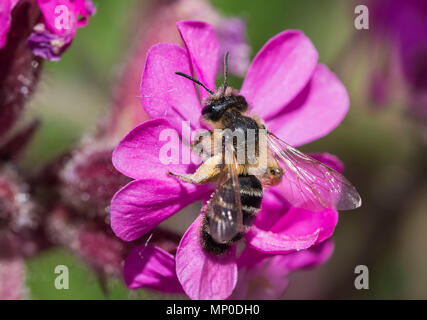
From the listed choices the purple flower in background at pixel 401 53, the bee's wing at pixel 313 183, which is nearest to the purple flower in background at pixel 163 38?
the purple flower in background at pixel 401 53

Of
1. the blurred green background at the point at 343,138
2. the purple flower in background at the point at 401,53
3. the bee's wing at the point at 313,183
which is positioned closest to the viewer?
the bee's wing at the point at 313,183

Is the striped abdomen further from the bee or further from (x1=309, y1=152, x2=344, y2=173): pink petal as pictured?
(x1=309, y1=152, x2=344, y2=173): pink petal

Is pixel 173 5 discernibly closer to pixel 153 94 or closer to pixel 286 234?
pixel 153 94

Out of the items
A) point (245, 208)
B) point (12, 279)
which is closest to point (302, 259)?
point (245, 208)

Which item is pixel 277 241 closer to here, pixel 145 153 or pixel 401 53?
pixel 145 153

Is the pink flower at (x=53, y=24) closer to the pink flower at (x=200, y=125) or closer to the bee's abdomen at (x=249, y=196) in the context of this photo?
the pink flower at (x=200, y=125)

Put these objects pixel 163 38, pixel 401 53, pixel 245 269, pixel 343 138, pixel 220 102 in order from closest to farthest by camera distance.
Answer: pixel 220 102
pixel 245 269
pixel 163 38
pixel 401 53
pixel 343 138

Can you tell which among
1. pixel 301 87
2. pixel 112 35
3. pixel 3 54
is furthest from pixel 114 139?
pixel 112 35

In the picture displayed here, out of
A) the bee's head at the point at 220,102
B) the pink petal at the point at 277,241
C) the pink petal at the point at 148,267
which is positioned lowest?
the pink petal at the point at 148,267
